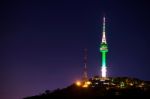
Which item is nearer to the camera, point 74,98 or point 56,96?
point 74,98

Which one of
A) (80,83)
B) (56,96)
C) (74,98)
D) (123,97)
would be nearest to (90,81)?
(80,83)

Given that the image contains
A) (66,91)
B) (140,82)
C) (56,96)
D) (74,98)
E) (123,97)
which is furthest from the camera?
(140,82)

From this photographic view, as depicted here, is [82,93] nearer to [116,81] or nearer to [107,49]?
[116,81]

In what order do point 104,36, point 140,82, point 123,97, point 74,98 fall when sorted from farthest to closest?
1. point 104,36
2. point 140,82
3. point 74,98
4. point 123,97

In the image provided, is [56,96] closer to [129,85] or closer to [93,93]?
[93,93]

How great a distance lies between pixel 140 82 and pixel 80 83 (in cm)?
1732

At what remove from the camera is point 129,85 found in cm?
12506

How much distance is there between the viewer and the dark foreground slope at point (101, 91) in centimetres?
10272

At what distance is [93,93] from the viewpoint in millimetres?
108938

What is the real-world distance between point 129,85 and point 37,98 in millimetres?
25198

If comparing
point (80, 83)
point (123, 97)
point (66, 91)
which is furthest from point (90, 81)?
point (123, 97)

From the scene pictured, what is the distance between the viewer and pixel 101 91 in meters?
111

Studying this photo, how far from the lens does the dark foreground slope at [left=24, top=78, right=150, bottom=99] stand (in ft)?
337

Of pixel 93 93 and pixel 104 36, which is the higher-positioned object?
pixel 104 36
